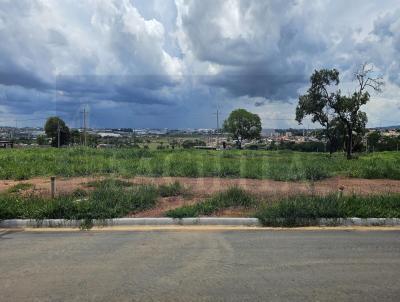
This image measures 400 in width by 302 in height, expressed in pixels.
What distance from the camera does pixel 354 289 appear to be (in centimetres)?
539

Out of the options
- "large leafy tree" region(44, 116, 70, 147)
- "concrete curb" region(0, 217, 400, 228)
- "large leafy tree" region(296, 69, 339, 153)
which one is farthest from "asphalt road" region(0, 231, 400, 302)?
"large leafy tree" region(44, 116, 70, 147)

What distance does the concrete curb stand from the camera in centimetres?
921

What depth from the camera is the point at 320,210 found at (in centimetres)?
955

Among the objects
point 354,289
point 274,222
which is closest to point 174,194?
point 274,222

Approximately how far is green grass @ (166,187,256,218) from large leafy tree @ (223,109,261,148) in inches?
3430

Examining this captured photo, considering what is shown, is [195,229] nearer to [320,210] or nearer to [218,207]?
[218,207]

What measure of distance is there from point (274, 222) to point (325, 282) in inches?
144

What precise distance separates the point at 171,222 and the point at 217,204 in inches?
63.0

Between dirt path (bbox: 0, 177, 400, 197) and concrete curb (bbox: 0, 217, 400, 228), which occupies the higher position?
dirt path (bbox: 0, 177, 400, 197)

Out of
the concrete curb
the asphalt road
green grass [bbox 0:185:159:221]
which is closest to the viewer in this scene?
the asphalt road

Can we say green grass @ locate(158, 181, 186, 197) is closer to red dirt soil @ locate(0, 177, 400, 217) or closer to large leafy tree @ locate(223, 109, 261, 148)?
red dirt soil @ locate(0, 177, 400, 217)

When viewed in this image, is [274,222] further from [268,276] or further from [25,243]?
[25,243]

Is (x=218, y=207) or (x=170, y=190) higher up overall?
(x=170, y=190)

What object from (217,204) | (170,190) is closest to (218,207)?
(217,204)
